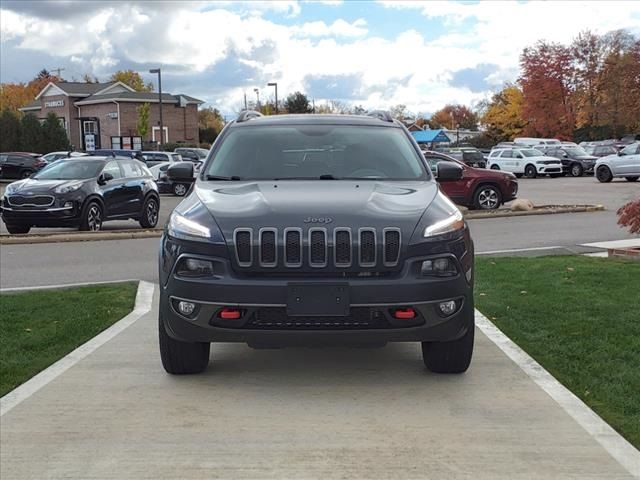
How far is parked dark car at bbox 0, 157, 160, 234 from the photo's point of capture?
1493cm

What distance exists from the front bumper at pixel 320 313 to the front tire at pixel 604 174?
98.2 feet

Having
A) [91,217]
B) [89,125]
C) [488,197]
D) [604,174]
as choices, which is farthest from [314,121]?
[89,125]

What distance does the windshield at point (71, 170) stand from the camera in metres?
15.7

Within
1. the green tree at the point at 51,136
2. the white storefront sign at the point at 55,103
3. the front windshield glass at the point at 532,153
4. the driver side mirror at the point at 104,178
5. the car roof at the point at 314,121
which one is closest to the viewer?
the car roof at the point at 314,121

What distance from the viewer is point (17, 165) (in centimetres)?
3947

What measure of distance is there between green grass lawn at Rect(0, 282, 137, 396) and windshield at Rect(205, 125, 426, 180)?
6.05 feet

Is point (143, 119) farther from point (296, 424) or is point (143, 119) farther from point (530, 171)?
point (296, 424)

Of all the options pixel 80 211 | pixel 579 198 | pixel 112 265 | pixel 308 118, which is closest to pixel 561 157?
pixel 579 198

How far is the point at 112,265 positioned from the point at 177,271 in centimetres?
711

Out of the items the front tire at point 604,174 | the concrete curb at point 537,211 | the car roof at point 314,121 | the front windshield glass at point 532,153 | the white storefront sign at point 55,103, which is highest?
the white storefront sign at point 55,103

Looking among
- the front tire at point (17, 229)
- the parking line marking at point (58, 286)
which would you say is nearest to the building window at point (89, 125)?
the front tire at point (17, 229)

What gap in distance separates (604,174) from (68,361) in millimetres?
30568

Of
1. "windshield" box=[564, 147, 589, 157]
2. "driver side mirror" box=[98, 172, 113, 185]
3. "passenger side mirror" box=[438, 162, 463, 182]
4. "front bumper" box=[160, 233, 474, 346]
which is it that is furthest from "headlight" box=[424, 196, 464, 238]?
"windshield" box=[564, 147, 589, 157]

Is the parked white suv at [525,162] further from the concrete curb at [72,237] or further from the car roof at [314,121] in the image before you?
the car roof at [314,121]
